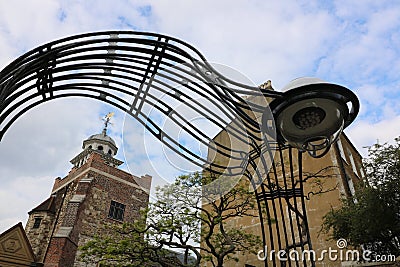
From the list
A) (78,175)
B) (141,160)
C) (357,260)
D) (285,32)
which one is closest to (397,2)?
(285,32)

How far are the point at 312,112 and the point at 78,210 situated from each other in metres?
13.7

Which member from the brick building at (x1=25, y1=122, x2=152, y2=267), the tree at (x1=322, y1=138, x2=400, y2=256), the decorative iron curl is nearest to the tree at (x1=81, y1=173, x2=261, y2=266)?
the tree at (x1=322, y1=138, x2=400, y2=256)

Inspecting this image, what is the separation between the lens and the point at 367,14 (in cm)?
313

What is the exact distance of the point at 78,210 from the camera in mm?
13406

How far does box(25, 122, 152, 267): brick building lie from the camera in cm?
1219

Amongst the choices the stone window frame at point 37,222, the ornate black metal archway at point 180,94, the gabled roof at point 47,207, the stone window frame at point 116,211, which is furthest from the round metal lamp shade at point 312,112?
the gabled roof at point 47,207

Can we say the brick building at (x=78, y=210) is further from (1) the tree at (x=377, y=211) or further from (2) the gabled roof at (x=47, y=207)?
(1) the tree at (x=377, y=211)

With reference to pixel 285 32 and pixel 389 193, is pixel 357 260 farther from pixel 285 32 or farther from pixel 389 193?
pixel 285 32

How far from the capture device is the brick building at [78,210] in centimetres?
1219

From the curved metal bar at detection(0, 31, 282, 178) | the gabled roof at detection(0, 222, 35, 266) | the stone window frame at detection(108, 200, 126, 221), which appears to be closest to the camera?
the curved metal bar at detection(0, 31, 282, 178)

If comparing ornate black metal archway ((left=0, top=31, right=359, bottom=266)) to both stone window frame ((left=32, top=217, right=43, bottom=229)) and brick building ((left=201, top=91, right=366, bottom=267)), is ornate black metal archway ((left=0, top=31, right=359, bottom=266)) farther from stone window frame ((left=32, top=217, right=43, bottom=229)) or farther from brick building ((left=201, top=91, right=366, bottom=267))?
stone window frame ((left=32, top=217, right=43, bottom=229))

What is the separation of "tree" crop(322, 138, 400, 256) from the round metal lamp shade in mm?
5554

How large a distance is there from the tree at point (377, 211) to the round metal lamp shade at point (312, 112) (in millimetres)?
5554

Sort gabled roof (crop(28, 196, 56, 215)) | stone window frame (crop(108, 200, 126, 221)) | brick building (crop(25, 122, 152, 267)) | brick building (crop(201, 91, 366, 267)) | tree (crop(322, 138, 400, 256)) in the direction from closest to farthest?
tree (crop(322, 138, 400, 256)) < brick building (crop(201, 91, 366, 267)) < brick building (crop(25, 122, 152, 267)) < gabled roof (crop(28, 196, 56, 215)) < stone window frame (crop(108, 200, 126, 221))
